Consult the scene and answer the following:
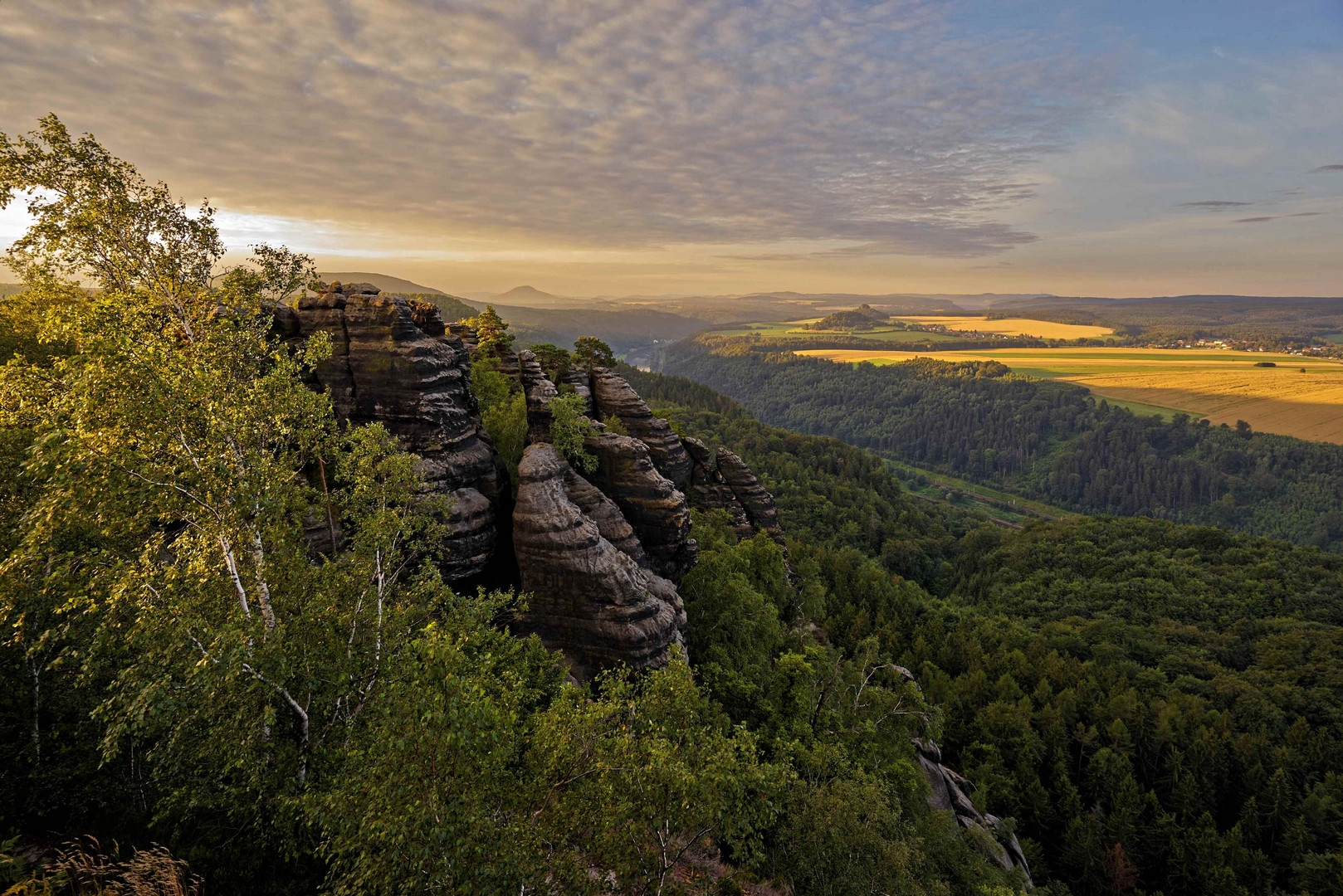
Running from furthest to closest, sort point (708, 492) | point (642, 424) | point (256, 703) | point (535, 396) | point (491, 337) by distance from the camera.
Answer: point (708, 492)
point (491, 337)
point (642, 424)
point (535, 396)
point (256, 703)

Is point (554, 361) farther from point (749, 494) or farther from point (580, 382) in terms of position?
point (749, 494)

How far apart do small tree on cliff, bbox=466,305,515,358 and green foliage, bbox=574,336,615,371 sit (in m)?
8.80

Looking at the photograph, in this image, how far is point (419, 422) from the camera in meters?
29.6

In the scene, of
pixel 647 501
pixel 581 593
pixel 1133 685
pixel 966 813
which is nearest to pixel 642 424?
pixel 647 501

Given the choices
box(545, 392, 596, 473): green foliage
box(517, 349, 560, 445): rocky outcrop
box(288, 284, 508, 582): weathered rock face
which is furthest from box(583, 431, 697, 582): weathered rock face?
box(288, 284, 508, 582): weathered rock face

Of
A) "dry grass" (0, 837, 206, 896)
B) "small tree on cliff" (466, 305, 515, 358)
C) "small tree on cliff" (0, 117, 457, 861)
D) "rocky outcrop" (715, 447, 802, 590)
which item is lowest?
"rocky outcrop" (715, 447, 802, 590)

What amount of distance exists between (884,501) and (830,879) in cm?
13431

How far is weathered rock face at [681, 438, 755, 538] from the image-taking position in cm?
5775

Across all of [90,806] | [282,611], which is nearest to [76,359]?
[282,611]

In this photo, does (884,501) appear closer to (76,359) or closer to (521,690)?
(521,690)

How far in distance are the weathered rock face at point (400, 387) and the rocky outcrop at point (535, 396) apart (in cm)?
801

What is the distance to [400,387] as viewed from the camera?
29.7m

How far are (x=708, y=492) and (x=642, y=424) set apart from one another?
12.7 metres

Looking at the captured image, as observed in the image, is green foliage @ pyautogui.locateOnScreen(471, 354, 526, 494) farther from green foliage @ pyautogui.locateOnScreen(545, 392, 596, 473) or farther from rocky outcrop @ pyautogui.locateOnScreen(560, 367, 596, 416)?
rocky outcrop @ pyautogui.locateOnScreen(560, 367, 596, 416)
